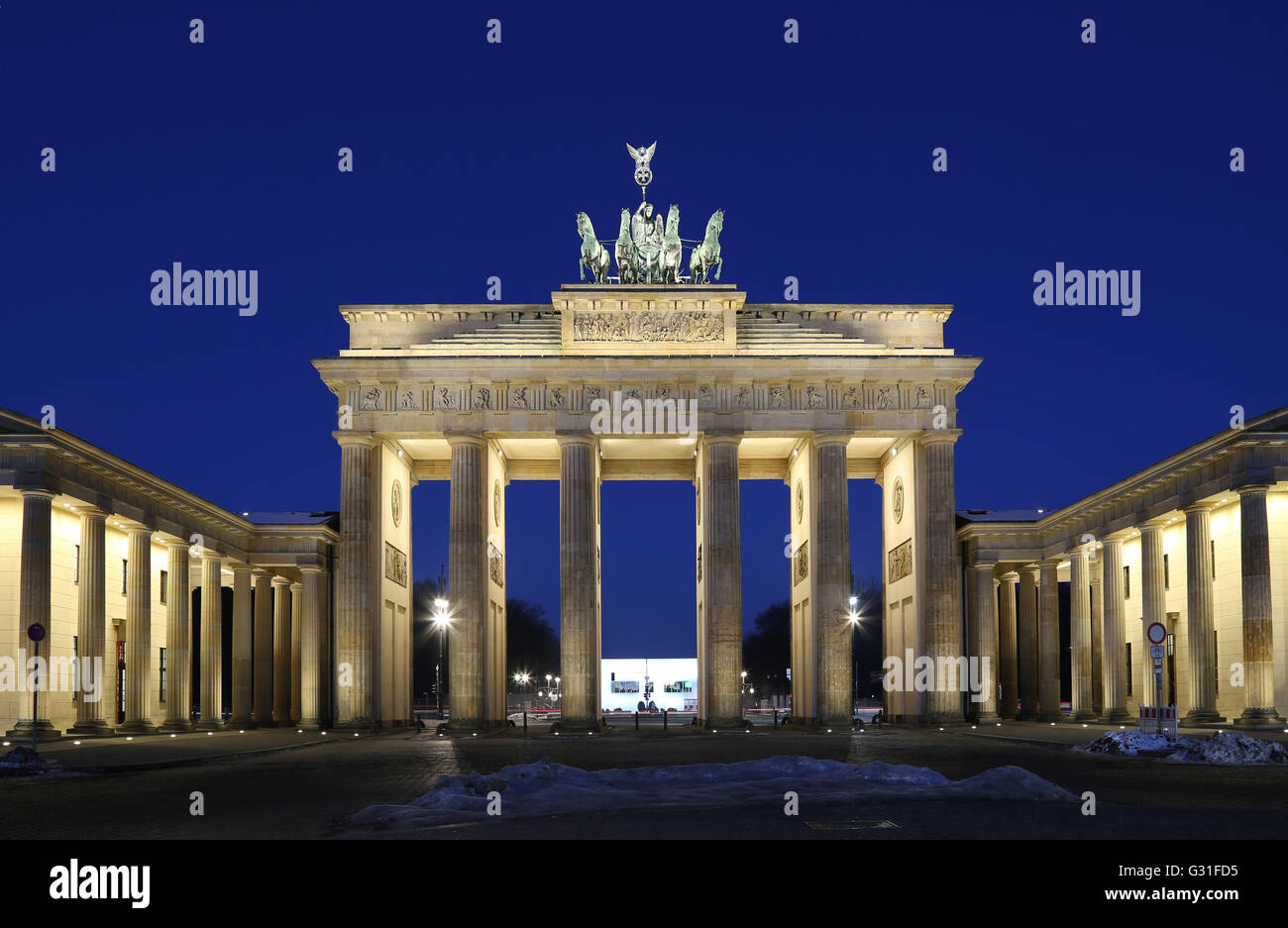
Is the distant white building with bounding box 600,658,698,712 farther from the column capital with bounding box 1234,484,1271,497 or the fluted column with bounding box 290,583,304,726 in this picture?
the column capital with bounding box 1234,484,1271,497

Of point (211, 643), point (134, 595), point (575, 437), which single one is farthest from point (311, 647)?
point (575, 437)

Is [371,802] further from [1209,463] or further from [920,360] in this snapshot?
[920,360]

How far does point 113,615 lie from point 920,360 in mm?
33303

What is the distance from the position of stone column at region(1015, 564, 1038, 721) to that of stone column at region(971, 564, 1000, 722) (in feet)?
14.3

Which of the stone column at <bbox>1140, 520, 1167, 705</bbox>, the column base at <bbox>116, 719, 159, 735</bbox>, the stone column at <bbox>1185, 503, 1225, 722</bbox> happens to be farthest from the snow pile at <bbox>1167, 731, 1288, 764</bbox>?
the column base at <bbox>116, 719, 159, 735</bbox>

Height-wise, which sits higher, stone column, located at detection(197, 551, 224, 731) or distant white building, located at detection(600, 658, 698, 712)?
stone column, located at detection(197, 551, 224, 731)

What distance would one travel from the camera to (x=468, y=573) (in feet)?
171

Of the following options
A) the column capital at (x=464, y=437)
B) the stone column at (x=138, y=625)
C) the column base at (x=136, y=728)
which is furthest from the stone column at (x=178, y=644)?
the column capital at (x=464, y=437)

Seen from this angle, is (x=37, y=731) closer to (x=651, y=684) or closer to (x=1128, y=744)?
(x=1128, y=744)

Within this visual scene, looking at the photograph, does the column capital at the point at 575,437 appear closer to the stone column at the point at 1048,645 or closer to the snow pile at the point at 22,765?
the stone column at the point at 1048,645

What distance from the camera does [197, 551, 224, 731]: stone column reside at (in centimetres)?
5278

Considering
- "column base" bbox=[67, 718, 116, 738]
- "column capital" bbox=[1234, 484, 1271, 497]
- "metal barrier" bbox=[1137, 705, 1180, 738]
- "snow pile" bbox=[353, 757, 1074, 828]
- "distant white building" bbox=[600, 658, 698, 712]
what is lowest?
"distant white building" bbox=[600, 658, 698, 712]

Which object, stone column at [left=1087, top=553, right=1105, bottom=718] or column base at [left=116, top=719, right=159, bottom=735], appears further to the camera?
stone column at [left=1087, top=553, right=1105, bottom=718]
